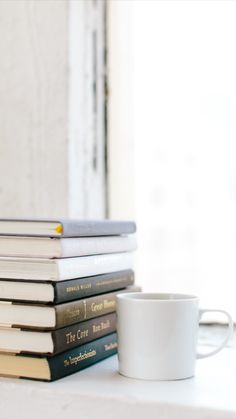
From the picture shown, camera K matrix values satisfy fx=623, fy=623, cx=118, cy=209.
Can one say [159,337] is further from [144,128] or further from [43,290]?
[144,128]

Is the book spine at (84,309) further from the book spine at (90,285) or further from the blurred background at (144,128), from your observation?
the blurred background at (144,128)

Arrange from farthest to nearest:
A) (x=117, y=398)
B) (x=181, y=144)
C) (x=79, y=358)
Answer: (x=181, y=144), (x=79, y=358), (x=117, y=398)

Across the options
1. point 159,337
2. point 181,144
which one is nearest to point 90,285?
point 159,337

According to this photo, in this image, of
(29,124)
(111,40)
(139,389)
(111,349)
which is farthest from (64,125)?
(139,389)

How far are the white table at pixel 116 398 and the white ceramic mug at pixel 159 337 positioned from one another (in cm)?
2

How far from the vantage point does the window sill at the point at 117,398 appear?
0.65m

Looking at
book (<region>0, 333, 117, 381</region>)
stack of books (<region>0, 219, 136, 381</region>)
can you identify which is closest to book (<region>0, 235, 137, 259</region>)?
stack of books (<region>0, 219, 136, 381</region>)

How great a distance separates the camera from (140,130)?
42.6 inches

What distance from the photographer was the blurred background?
101cm

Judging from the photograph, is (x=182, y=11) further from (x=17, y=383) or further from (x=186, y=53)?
(x=17, y=383)

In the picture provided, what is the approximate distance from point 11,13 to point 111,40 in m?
0.19

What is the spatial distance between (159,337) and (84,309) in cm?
11

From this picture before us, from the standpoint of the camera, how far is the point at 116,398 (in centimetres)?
67

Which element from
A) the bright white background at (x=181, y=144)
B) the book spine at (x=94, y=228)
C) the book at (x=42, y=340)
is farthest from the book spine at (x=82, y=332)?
the bright white background at (x=181, y=144)
